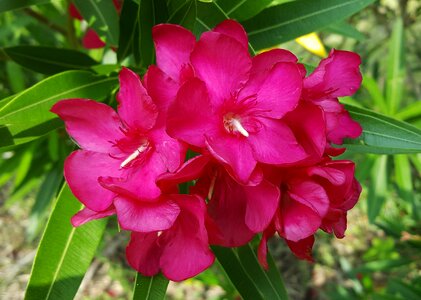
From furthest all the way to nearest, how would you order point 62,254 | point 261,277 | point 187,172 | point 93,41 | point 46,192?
point 46,192 → point 93,41 → point 261,277 → point 62,254 → point 187,172

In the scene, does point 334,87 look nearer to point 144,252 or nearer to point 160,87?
point 160,87

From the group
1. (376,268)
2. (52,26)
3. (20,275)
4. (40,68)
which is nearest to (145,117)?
(40,68)

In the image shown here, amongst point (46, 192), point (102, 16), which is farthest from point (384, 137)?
point (46, 192)

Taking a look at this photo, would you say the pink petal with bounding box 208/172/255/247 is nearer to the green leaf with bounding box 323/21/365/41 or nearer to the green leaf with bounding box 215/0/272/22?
the green leaf with bounding box 215/0/272/22

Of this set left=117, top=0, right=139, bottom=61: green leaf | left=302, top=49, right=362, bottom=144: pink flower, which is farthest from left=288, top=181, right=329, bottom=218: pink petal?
left=117, top=0, right=139, bottom=61: green leaf

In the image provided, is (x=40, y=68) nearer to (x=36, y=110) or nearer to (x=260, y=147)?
(x=36, y=110)

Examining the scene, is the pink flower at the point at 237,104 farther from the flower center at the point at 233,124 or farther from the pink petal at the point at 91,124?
the pink petal at the point at 91,124

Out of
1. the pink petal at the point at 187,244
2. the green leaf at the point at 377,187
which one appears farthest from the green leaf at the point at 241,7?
the green leaf at the point at 377,187
